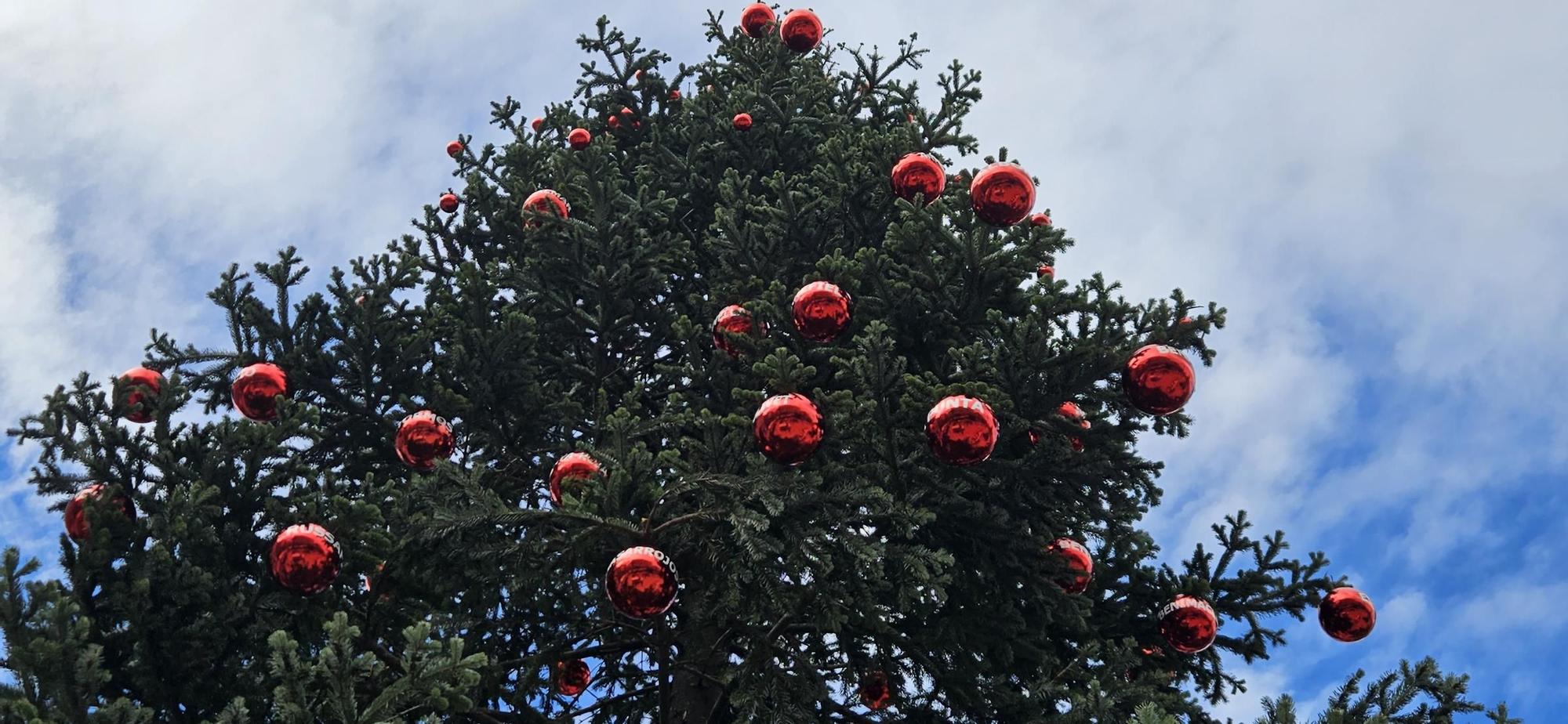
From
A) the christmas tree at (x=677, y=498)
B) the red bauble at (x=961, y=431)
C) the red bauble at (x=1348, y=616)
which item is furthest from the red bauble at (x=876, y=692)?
the red bauble at (x=1348, y=616)

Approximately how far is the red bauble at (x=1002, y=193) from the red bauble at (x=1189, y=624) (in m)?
3.05

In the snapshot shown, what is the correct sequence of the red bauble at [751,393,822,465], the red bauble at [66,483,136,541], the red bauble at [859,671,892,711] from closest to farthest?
the red bauble at [751,393,822,465] → the red bauble at [66,483,136,541] → the red bauble at [859,671,892,711]

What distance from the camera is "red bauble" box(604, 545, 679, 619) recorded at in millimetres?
5609

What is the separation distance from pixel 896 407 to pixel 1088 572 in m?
1.78

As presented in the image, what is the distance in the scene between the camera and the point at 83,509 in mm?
5949

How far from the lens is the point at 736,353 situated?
768 centimetres

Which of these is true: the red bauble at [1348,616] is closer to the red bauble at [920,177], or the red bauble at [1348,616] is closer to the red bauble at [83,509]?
the red bauble at [920,177]

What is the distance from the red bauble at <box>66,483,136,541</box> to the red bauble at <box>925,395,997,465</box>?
452 centimetres

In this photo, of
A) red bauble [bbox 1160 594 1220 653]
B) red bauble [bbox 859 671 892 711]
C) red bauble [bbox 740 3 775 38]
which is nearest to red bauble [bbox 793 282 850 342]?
red bauble [bbox 859 671 892 711]

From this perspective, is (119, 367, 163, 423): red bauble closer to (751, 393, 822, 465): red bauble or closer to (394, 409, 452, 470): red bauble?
(394, 409, 452, 470): red bauble

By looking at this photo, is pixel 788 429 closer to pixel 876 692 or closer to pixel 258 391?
pixel 876 692

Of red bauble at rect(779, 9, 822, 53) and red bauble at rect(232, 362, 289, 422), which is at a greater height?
red bauble at rect(779, 9, 822, 53)

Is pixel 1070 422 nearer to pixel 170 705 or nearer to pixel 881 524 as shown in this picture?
pixel 881 524

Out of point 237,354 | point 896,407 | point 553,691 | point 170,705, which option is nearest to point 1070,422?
point 896,407
